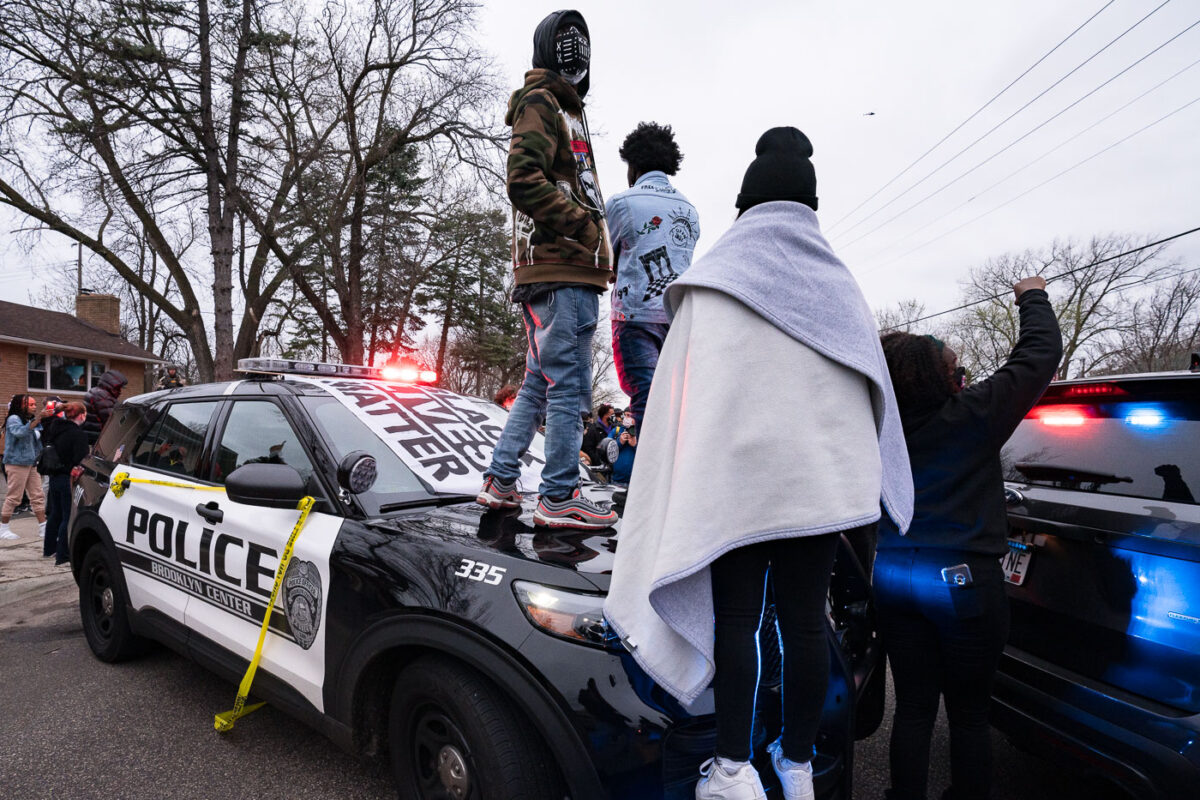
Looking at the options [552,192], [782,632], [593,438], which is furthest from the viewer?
[593,438]

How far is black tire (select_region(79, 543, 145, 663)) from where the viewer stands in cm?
357

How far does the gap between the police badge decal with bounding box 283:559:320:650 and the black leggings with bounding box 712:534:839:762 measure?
5.05 ft

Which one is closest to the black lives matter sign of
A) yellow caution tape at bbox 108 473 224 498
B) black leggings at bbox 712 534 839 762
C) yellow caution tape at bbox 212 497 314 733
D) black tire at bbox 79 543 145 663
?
yellow caution tape at bbox 212 497 314 733

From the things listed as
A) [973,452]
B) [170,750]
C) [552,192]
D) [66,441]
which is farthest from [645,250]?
[66,441]

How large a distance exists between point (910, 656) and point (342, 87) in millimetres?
19602

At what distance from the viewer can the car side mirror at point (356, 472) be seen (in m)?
2.39

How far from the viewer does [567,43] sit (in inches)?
102

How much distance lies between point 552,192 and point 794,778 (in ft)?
6.48

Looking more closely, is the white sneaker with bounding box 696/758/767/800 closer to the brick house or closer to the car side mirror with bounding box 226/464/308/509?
the car side mirror with bounding box 226/464/308/509

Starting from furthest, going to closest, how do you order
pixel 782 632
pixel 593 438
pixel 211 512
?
pixel 593 438
pixel 211 512
pixel 782 632

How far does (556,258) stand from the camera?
249cm

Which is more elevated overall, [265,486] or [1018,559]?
[265,486]

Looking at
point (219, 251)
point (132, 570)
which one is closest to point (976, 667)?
point (132, 570)

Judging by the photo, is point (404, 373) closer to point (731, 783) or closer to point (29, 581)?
point (731, 783)
